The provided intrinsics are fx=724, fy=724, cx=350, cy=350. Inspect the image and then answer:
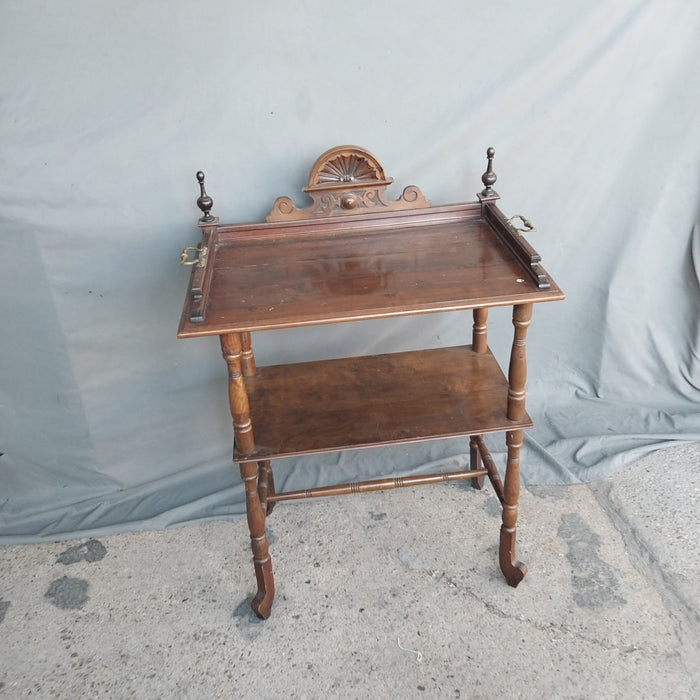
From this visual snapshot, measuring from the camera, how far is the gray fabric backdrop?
2229mm

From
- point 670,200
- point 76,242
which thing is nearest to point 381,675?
point 76,242

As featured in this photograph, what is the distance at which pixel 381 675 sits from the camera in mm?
2076

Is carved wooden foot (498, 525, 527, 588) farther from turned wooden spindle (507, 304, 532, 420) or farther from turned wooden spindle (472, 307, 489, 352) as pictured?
turned wooden spindle (472, 307, 489, 352)

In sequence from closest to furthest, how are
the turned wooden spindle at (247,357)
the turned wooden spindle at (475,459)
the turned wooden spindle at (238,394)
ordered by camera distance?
the turned wooden spindle at (238,394)
the turned wooden spindle at (247,357)
the turned wooden spindle at (475,459)

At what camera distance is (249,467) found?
2066mm

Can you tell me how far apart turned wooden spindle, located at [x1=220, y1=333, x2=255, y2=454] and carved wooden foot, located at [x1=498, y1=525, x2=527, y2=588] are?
33.9 inches

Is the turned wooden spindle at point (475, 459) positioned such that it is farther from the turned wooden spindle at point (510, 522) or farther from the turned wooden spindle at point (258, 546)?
the turned wooden spindle at point (258, 546)

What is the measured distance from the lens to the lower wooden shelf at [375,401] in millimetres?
2076

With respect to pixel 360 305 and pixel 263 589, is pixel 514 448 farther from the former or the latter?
pixel 263 589

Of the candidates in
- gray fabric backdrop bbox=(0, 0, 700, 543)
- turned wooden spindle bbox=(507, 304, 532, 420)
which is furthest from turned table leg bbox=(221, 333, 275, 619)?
turned wooden spindle bbox=(507, 304, 532, 420)

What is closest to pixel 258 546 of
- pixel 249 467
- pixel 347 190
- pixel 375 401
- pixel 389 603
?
pixel 249 467

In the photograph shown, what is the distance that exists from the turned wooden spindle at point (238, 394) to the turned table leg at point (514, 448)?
720mm

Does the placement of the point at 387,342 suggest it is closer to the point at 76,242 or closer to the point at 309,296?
the point at 309,296

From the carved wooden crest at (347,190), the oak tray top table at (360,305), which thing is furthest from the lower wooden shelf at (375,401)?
the carved wooden crest at (347,190)
